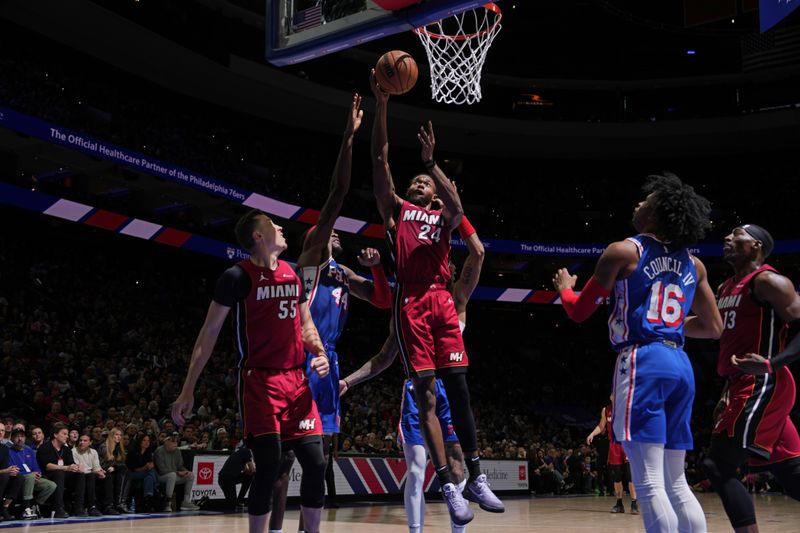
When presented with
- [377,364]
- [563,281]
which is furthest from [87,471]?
[563,281]

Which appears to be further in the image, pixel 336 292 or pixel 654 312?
pixel 336 292

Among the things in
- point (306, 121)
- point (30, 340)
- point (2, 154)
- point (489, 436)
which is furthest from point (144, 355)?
point (306, 121)

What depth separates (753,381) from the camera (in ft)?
16.8

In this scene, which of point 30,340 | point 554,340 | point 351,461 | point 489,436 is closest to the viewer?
point 351,461

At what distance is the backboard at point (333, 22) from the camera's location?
7.20 metres

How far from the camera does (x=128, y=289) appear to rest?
2117 cm

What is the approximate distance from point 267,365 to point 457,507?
153 centimetres

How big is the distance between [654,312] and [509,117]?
83.0ft

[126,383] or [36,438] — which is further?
[126,383]

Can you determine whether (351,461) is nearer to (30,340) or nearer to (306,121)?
(30,340)

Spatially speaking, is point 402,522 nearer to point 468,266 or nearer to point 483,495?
point 468,266

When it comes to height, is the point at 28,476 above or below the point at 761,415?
below

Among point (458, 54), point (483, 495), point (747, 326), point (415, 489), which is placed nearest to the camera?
point (747, 326)

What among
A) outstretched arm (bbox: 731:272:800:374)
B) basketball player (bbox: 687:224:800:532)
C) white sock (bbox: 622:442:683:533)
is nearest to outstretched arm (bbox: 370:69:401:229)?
basketball player (bbox: 687:224:800:532)
